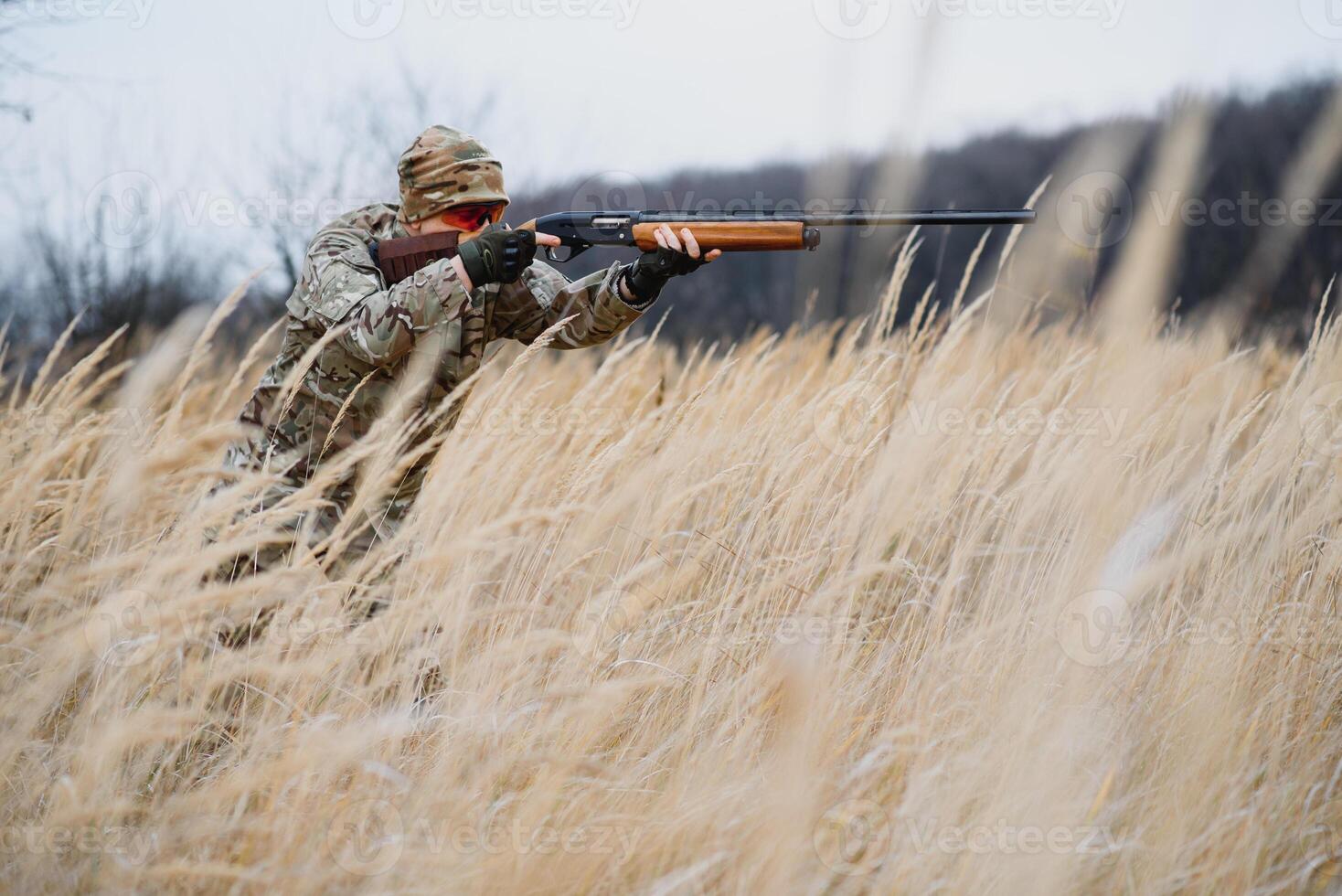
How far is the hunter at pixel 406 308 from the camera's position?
2.38m

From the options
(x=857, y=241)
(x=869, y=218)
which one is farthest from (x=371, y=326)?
(x=857, y=241)

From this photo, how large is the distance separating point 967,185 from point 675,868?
18.9m

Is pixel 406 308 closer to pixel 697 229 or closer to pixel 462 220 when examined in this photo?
pixel 462 220

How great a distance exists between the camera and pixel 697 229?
276cm

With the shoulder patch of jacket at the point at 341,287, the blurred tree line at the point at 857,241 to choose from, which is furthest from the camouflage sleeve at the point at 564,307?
the blurred tree line at the point at 857,241

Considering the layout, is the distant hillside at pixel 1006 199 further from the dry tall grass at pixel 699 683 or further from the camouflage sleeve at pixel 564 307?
the dry tall grass at pixel 699 683

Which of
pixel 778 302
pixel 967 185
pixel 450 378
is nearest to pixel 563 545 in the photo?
pixel 450 378

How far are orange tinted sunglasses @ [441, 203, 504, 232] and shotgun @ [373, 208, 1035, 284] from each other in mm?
127

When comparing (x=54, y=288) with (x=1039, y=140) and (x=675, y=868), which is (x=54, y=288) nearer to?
(x=675, y=868)

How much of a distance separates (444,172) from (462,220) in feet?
0.60

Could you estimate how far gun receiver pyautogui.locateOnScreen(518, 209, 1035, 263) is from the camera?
2.55 metres

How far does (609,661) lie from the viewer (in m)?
2.13

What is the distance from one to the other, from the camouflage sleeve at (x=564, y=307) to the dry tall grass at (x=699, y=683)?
15 centimetres

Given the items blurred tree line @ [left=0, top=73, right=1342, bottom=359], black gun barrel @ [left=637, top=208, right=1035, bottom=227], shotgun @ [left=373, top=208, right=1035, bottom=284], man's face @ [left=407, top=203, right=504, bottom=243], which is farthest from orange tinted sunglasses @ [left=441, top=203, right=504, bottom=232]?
blurred tree line @ [left=0, top=73, right=1342, bottom=359]
